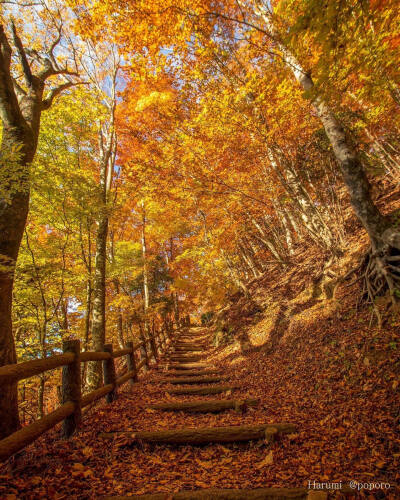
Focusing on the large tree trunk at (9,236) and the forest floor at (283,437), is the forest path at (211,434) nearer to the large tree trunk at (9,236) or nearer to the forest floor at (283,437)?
the forest floor at (283,437)

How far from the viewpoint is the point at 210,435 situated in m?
3.03

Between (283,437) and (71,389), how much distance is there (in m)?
2.99

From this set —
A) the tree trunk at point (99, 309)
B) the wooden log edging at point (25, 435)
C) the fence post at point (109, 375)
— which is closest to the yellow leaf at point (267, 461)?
the wooden log edging at point (25, 435)

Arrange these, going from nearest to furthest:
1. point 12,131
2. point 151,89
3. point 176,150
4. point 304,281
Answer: point 12,131
point 304,281
point 176,150
point 151,89

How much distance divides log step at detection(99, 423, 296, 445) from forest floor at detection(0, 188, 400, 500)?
0.28ft

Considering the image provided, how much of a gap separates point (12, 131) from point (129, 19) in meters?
6.09

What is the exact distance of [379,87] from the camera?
573cm

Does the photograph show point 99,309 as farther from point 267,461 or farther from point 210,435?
point 267,461

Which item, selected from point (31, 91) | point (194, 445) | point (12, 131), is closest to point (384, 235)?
point (194, 445)

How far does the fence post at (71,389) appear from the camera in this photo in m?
3.22

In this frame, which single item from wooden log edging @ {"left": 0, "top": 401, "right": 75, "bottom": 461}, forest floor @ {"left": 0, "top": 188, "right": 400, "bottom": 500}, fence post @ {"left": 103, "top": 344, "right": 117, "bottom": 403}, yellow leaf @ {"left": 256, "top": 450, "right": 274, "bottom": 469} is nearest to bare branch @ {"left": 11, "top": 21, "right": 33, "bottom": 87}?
fence post @ {"left": 103, "top": 344, "right": 117, "bottom": 403}

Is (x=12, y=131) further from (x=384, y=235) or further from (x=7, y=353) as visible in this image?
(x=384, y=235)

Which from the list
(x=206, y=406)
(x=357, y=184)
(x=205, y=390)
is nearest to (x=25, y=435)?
(x=206, y=406)

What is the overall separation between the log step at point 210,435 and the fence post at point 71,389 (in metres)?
0.83
